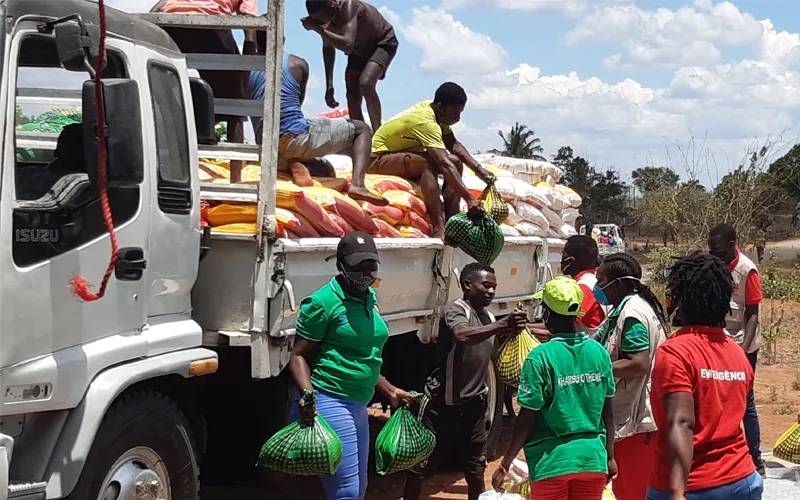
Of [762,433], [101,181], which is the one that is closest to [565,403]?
[101,181]

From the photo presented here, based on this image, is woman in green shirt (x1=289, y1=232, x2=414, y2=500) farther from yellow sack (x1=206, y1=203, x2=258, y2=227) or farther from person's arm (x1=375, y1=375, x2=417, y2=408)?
yellow sack (x1=206, y1=203, x2=258, y2=227)

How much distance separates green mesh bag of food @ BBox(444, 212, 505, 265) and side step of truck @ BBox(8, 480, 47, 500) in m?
3.51

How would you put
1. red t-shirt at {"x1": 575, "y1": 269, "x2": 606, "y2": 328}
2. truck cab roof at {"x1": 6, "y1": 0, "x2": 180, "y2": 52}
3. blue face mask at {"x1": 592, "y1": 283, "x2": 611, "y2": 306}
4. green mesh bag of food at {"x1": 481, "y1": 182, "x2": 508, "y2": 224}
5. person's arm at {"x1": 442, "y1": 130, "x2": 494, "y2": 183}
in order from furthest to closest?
person's arm at {"x1": 442, "y1": 130, "x2": 494, "y2": 183} → green mesh bag of food at {"x1": 481, "y1": 182, "x2": 508, "y2": 224} → blue face mask at {"x1": 592, "y1": 283, "x2": 611, "y2": 306} → red t-shirt at {"x1": 575, "y1": 269, "x2": 606, "y2": 328} → truck cab roof at {"x1": 6, "y1": 0, "x2": 180, "y2": 52}

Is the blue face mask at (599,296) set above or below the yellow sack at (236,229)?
below

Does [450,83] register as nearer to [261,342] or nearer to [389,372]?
[389,372]

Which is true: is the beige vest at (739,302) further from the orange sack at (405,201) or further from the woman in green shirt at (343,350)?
the woman in green shirt at (343,350)

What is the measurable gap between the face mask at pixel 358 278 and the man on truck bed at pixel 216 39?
104 centimetres

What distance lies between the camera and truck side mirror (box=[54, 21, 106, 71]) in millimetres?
3178

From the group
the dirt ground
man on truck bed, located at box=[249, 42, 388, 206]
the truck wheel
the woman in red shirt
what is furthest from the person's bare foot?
the woman in red shirt

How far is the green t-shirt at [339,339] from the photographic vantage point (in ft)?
14.3

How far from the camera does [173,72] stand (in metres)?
4.23

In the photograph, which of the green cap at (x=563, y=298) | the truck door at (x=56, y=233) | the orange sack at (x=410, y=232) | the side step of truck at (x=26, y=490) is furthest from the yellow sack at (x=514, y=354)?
the side step of truck at (x=26, y=490)

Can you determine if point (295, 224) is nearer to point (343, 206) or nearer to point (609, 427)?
point (343, 206)

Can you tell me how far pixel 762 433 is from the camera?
28.9 feet
